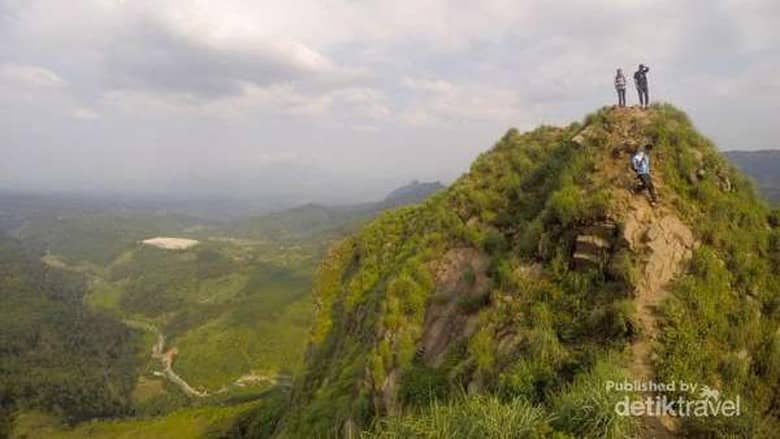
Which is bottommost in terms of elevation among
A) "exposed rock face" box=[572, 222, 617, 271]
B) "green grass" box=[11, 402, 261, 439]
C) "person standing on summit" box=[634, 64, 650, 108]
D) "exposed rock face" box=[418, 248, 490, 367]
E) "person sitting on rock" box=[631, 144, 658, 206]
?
"green grass" box=[11, 402, 261, 439]

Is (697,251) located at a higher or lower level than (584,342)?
higher

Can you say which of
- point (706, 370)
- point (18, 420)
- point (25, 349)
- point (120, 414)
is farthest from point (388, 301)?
point (25, 349)

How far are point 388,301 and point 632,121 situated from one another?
34.0ft

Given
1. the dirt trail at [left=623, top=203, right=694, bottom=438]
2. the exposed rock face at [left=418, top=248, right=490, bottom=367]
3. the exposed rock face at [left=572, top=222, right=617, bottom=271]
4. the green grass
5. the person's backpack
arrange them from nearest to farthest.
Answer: the dirt trail at [left=623, top=203, right=694, bottom=438] → the exposed rock face at [left=572, top=222, right=617, bottom=271] → the exposed rock face at [left=418, top=248, right=490, bottom=367] → the person's backpack → the green grass

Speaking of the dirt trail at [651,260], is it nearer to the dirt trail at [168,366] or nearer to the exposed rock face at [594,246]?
the exposed rock face at [594,246]

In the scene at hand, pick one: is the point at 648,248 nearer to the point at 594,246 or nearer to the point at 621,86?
the point at 594,246

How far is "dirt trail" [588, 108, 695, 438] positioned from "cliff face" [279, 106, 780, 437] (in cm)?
4

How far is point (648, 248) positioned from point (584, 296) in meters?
1.96

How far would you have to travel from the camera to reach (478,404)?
869cm

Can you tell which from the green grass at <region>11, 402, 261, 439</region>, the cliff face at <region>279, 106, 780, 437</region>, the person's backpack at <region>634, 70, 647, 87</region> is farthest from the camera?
the green grass at <region>11, 402, 261, 439</region>

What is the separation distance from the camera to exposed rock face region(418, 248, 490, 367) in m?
15.1

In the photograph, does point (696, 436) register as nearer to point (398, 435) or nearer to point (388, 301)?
point (398, 435)

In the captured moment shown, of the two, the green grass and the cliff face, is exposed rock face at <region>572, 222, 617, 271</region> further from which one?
the green grass

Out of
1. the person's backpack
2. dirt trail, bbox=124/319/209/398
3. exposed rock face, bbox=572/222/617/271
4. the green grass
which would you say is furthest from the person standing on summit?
dirt trail, bbox=124/319/209/398
